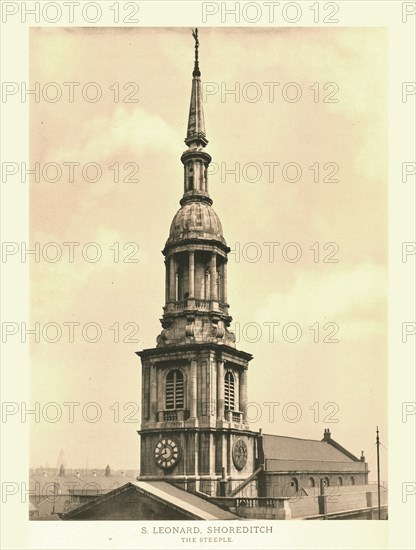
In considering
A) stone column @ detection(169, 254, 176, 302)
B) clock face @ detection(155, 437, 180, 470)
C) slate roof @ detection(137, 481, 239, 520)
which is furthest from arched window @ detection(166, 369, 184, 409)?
slate roof @ detection(137, 481, 239, 520)

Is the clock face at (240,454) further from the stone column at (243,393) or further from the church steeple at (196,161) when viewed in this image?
the church steeple at (196,161)

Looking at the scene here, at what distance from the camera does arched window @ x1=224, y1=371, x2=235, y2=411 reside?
4150 centimetres

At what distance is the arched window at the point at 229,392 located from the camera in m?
41.5

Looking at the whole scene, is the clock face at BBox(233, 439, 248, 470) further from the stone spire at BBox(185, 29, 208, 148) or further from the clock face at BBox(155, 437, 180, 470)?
the stone spire at BBox(185, 29, 208, 148)

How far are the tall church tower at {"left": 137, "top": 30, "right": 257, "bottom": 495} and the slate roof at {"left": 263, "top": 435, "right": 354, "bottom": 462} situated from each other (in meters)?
3.91

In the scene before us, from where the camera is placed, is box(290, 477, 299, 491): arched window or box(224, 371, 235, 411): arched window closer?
box(224, 371, 235, 411): arched window

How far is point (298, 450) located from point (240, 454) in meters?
11.6

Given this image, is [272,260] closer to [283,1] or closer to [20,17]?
[283,1]

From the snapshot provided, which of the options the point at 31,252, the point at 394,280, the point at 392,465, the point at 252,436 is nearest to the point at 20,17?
the point at 31,252

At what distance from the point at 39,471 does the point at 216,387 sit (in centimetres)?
1293

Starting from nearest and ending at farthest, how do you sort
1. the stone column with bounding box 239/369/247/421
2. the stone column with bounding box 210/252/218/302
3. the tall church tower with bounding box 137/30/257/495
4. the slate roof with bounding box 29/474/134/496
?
the slate roof with bounding box 29/474/134/496 < the tall church tower with bounding box 137/30/257/495 < the stone column with bounding box 239/369/247/421 < the stone column with bounding box 210/252/218/302

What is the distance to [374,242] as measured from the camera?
99.7ft

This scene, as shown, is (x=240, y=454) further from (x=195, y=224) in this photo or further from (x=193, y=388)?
(x=195, y=224)

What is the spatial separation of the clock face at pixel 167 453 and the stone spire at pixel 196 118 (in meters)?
15.8
